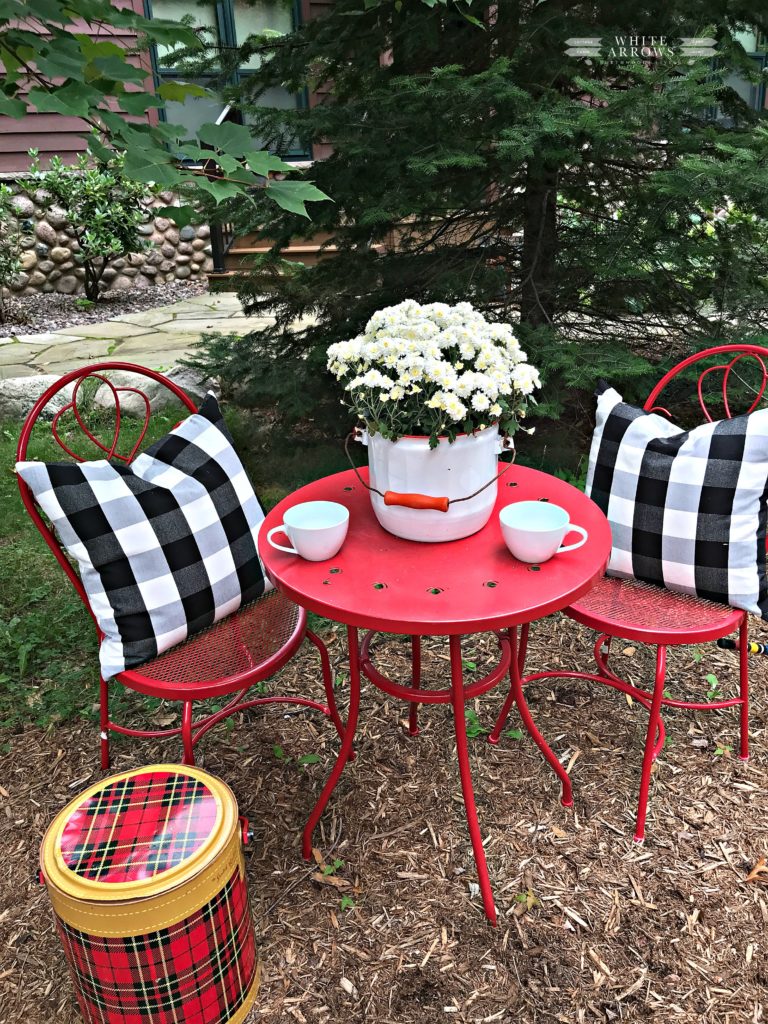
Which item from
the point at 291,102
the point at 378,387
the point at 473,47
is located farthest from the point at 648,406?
the point at 291,102

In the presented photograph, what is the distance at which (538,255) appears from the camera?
133 inches

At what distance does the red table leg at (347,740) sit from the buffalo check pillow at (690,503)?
775 millimetres

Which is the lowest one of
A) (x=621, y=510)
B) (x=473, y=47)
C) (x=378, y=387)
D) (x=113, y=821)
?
(x=113, y=821)

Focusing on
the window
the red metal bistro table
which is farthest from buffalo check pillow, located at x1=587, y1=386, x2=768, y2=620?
the window

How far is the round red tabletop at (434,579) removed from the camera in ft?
4.91

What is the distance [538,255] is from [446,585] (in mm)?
2254

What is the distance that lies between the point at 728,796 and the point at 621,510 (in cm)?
84

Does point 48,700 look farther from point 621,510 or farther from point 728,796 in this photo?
point 728,796

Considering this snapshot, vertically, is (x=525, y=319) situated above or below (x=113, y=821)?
above

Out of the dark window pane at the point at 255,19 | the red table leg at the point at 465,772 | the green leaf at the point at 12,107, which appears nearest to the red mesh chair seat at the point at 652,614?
the red table leg at the point at 465,772

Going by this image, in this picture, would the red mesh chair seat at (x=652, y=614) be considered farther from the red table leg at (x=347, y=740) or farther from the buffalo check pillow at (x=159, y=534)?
the buffalo check pillow at (x=159, y=534)

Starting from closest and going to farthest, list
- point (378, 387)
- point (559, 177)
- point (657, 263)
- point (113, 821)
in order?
1. point (113, 821)
2. point (378, 387)
3. point (657, 263)
4. point (559, 177)

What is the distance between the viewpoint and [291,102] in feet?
26.6

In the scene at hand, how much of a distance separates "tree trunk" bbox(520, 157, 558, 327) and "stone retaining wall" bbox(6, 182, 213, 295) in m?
4.61
